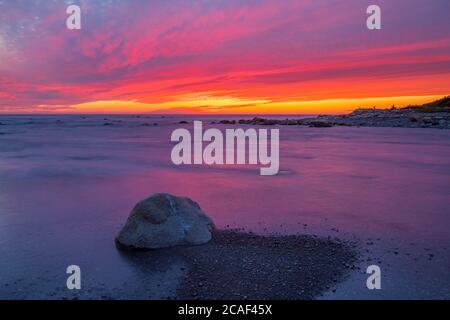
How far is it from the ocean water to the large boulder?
605mm

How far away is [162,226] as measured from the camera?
976 centimetres

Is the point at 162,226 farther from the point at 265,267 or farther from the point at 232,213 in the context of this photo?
the point at 232,213

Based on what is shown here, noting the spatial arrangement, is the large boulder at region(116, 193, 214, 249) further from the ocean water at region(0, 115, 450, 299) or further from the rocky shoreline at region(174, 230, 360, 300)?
the ocean water at region(0, 115, 450, 299)

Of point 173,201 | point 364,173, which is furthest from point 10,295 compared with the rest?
point 364,173

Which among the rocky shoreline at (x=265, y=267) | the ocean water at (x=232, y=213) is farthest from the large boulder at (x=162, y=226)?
the ocean water at (x=232, y=213)

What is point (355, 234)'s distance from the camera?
10641mm

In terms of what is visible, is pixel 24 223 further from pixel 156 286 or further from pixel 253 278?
pixel 253 278

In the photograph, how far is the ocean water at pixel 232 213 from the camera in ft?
26.0

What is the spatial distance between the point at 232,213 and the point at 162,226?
12.0 feet

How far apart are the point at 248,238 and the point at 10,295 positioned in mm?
5692

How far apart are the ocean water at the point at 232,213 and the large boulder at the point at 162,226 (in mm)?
605

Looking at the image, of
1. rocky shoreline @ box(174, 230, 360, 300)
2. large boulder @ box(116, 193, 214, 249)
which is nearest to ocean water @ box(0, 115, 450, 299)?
rocky shoreline @ box(174, 230, 360, 300)

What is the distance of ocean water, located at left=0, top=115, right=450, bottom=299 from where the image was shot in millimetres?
7926
